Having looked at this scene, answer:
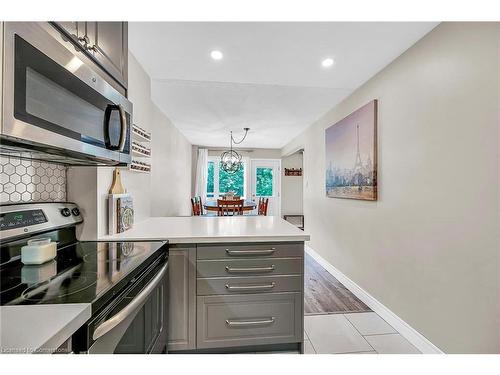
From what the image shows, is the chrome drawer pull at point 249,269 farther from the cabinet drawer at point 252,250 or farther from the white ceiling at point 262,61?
the white ceiling at point 262,61

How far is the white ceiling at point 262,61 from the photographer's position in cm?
167

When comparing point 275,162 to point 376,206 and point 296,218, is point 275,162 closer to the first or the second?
point 296,218

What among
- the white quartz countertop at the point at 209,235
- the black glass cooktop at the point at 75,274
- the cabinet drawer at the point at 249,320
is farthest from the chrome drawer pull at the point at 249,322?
the black glass cooktop at the point at 75,274

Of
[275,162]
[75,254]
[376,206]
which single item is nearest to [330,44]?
[376,206]

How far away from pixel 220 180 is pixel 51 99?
6235 mm

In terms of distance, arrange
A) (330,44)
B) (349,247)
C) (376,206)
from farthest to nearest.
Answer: (349,247) → (376,206) → (330,44)

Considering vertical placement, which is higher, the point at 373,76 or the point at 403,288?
the point at 373,76

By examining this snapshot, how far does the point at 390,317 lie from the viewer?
6.77 feet

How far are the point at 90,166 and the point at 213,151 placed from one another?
18.2ft

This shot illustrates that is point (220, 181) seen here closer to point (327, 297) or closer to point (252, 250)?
point (327, 297)

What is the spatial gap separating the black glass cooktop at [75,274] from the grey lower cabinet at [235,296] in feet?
1.08

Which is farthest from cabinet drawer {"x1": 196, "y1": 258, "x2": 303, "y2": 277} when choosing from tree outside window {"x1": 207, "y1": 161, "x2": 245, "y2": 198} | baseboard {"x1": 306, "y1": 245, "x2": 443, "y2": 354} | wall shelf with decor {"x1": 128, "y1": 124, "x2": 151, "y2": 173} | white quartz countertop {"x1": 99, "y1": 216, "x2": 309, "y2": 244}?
tree outside window {"x1": 207, "y1": 161, "x2": 245, "y2": 198}

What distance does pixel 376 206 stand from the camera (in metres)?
2.32

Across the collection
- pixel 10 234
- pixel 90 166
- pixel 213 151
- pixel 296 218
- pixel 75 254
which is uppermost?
pixel 213 151
